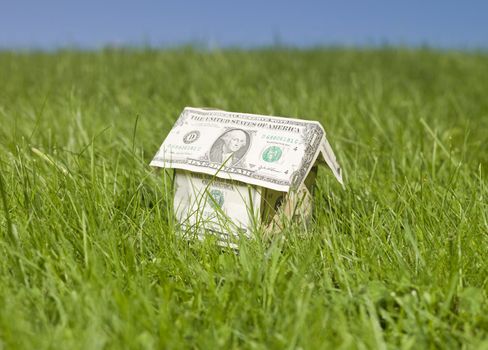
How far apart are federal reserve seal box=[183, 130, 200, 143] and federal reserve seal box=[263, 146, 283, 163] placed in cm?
30

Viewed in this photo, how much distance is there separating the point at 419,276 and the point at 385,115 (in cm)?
254

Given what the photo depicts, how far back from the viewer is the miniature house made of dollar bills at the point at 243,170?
212cm

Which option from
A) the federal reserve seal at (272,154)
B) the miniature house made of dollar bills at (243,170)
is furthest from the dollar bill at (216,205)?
the federal reserve seal at (272,154)

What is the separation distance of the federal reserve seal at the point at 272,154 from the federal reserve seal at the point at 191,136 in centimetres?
30

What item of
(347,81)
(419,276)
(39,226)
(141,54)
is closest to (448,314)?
(419,276)

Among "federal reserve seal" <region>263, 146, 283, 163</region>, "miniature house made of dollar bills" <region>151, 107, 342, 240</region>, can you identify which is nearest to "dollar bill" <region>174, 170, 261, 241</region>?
"miniature house made of dollar bills" <region>151, 107, 342, 240</region>

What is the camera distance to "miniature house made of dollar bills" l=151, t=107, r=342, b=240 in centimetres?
212

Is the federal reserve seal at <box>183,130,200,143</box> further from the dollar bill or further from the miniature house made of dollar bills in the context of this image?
the dollar bill

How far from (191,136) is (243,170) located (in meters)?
0.30

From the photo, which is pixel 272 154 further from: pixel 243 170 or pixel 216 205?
pixel 216 205

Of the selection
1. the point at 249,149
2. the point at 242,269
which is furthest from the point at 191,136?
the point at 242,269

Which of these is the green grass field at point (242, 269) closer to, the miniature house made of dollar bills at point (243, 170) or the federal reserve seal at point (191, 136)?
the miniature house made of dollar bills at point (243, 170)

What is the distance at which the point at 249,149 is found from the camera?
220 centimetres

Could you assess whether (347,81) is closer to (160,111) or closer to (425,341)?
(160,111)
